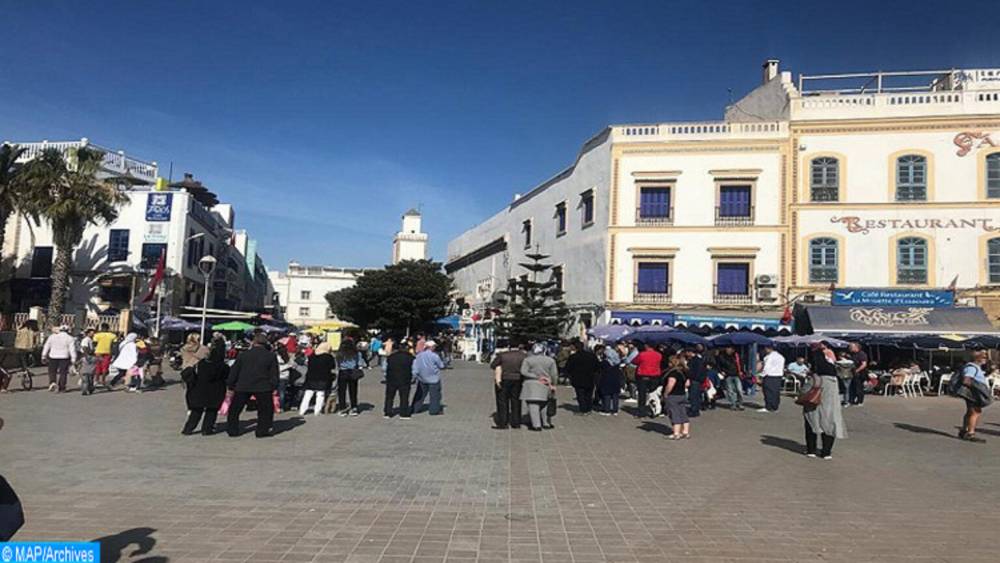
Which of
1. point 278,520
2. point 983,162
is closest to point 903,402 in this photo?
point 983,162

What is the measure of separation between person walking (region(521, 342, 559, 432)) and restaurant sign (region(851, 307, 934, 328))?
63.0 ft

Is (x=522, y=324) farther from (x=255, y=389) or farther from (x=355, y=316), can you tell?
(x=355, y=316)

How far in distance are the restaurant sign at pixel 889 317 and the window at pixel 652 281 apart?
7273mm

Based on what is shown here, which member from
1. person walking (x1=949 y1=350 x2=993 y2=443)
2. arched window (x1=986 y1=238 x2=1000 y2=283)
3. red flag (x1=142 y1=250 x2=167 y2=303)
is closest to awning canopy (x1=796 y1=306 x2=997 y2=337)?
arched window (x1=986 y1=238 x2=1000 y2=283)

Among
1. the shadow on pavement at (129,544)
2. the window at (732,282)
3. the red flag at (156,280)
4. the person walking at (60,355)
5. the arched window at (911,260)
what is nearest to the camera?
the shadow on pavement at (129,544)

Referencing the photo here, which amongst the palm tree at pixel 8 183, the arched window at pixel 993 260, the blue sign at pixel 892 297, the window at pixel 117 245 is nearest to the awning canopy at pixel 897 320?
the blue sign at pixel 892 297

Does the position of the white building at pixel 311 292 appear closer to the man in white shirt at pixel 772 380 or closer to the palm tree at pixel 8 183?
the palm tree at pixel 8 183

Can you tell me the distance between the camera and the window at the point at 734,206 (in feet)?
96.0

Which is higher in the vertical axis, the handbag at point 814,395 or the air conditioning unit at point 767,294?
the air conditioning unit at point 767,294

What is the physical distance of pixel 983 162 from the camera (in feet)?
89.0

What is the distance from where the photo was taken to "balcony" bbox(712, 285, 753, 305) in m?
28.8

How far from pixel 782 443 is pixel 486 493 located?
20.3 ft

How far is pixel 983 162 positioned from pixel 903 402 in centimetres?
1273

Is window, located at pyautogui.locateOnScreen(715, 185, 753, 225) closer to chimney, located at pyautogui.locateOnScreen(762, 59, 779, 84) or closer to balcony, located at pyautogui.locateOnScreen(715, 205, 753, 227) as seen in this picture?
balcony, located at pyautogui.locateOnScreen(715, 205, 753, 227)
